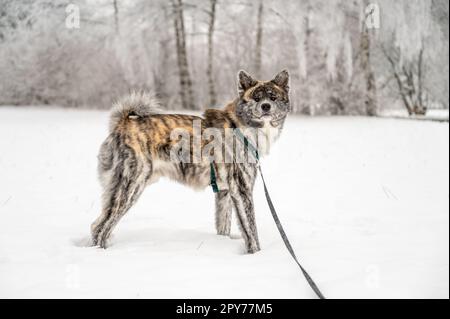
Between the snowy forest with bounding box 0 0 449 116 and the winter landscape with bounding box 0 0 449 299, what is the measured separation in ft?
0.19

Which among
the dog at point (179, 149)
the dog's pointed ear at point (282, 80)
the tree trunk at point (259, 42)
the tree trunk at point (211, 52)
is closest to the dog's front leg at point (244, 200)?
the dog at point (179, 149)

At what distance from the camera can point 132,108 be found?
307 cm

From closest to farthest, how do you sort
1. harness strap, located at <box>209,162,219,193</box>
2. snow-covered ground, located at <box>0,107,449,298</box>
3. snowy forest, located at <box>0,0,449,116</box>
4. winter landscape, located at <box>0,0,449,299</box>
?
snow-covered ground, located at <box>0,107,449,298</box> < winter landscape, located at <box>0,0,449,299</box> < harness strap, located at <box>209,162,219,193</box> < snowy forest, located at <box>0,0,449,116</box>

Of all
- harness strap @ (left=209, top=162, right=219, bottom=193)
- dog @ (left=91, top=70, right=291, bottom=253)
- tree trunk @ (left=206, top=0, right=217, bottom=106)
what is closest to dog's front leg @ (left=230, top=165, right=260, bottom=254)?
dog @ (left=91, top=70, right=291, bottom=253)

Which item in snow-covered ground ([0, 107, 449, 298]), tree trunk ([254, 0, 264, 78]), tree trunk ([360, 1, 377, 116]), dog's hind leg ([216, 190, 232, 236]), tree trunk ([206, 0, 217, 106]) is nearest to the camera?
snow-covered ground ([0, 107, 449, 298])

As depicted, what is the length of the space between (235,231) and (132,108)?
1.58m

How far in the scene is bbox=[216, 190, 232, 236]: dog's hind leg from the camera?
3350 millimetres

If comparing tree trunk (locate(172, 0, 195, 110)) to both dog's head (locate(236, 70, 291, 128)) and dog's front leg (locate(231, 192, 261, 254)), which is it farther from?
dog's front leg (locate(231, 192, 261, 254))

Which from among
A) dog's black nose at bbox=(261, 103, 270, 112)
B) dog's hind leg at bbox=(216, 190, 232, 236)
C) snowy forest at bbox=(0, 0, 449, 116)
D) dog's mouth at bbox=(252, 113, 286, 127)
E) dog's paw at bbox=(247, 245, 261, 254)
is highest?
snowy forest at bbox=(0, 0, 449, 116)

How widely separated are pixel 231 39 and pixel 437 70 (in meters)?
7.47

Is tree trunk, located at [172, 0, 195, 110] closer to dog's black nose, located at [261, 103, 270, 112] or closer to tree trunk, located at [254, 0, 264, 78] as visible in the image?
tree trunk, located at [254, 0, 264, 78]

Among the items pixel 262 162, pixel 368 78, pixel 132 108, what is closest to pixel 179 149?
pixel 132 108

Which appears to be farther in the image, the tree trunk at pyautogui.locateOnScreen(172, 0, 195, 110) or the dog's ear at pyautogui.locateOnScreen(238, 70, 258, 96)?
the tree trunk at pyautogui.locateOnScreen(172, 0, 195, 110)

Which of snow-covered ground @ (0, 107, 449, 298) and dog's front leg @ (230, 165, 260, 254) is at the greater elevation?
dog's front leg @ (230, 165, 260, 254)
